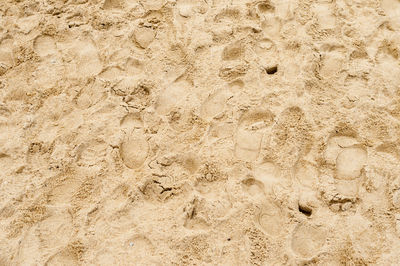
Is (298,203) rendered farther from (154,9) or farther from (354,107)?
(154,9)

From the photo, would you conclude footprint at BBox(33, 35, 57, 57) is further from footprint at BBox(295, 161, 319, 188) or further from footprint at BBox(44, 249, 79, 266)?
footprint at BBox(295, 161, 319, 188)

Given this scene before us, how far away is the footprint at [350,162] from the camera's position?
1.69 m

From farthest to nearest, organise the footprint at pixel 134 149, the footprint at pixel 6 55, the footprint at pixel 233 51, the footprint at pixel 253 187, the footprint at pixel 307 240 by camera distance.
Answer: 1. the footprint at pixel 6 55
2. the footprint at pixel 233 51
3. the footprint at pixel 134 149
4. the footprint at pixel 253 187
5. the footprint at pixel 307 240

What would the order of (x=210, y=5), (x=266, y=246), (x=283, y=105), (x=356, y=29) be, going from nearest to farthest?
(x=266, y=246) < (x=283, y=105) < (x=356, y=29) < (x=210, y=5)

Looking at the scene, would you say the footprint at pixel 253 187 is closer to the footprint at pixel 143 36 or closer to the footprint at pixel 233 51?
the footprint at pixel 233 51

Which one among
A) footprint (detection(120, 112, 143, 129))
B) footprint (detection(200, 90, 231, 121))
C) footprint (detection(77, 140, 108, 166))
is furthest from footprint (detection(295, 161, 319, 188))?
footprint (detection(77, 140, 108, 166))

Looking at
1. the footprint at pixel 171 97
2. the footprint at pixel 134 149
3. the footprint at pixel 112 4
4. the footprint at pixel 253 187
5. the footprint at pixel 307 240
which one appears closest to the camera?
the footprint at pixel 307 240

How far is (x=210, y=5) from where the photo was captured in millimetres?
2160

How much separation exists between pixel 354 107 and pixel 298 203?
1.71 ft

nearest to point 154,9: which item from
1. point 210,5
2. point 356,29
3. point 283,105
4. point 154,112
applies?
Answer: point 210,5

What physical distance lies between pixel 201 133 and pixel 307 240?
2.07 ft

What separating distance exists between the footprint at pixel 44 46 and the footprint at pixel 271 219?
134 cm

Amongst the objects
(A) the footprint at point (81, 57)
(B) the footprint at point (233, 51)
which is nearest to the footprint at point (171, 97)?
(B) the footprint at point (233, 51)

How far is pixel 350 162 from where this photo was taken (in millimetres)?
1714
